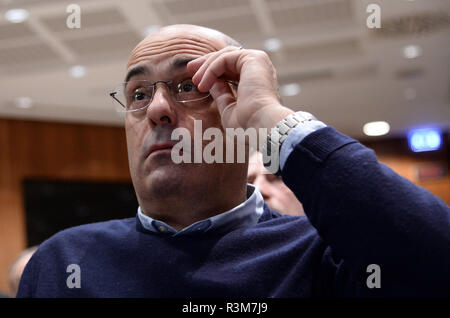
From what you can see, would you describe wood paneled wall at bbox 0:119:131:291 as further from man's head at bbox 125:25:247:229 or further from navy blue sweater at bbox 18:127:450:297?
man's head at bbox 125:25:247:229

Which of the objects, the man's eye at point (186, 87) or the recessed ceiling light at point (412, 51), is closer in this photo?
the man's eye at point (186, 87)

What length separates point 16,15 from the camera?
14.0 feet

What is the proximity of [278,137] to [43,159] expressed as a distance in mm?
6819

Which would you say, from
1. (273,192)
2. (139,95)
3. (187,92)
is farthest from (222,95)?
(273,192)

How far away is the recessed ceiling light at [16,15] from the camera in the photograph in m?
4.19

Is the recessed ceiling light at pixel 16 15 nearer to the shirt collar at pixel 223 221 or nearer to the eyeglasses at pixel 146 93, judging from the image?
the eyeglasses at pixel 146 93

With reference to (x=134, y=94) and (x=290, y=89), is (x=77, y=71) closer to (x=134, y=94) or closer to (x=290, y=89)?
(x=290, y=89)

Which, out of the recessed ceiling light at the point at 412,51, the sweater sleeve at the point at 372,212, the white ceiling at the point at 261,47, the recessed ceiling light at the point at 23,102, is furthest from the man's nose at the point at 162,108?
the recessed ceiling light at the point at 23,102

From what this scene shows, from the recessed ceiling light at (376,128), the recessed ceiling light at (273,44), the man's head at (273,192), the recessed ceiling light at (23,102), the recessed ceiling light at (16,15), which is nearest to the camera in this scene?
the man's head at (273,192)

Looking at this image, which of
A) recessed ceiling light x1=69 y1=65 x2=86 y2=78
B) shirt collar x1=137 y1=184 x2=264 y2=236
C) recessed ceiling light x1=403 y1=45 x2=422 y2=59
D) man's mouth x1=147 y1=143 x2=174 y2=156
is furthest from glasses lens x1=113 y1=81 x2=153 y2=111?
recessed ceiling light x1=403 y1=45 x2=422 y2=59

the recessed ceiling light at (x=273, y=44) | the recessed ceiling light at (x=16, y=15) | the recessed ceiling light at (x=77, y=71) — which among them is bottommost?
the recessed ceiling light at (x=77, y=71)

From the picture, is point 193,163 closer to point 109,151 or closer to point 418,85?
point 418,85
